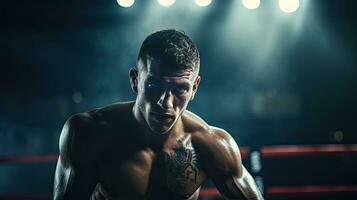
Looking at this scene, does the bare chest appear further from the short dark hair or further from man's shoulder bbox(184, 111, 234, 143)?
the short dark hair

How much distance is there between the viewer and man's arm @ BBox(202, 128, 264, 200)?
161 cm

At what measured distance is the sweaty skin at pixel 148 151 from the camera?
1.48 m

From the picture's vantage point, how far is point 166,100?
149cm

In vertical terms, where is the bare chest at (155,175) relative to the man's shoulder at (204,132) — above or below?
below

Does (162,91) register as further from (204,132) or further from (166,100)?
(204,132)

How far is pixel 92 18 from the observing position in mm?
4770

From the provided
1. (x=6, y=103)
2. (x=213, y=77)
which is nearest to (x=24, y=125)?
(x=6, y=103)

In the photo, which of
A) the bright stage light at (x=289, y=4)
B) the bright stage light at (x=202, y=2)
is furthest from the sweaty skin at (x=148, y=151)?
the bright stage light at (x=289, y=4)

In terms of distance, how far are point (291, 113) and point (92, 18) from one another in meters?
3.68

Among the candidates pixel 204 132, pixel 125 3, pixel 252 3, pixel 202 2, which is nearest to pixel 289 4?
pixel 252 3

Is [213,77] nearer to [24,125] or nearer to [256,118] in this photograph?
[256,118]

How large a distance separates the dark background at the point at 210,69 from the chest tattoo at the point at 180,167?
9.59 ft

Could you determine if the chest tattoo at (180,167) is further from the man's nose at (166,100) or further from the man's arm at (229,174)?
the man's nose at (166,100)

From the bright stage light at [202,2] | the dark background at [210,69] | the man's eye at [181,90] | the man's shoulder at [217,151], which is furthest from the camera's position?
the dark background at [210,69]
